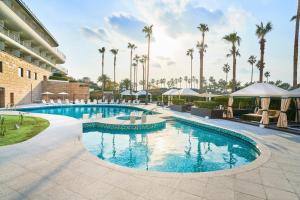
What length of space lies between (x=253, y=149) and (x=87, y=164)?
23.1ft

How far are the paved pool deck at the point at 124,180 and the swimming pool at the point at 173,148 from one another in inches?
72.1

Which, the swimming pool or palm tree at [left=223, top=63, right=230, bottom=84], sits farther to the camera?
palm tree at [left=223, top=63, right=230, bottom=84]

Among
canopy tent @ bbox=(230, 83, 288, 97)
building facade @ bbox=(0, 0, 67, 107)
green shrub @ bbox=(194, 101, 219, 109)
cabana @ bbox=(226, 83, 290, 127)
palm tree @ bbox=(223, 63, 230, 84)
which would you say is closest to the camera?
cabana @ bbox=(226, 83, 290, 127)

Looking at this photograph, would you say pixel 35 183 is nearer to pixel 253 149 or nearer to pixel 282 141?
pixel 253 149

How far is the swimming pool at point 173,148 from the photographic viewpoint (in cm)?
718

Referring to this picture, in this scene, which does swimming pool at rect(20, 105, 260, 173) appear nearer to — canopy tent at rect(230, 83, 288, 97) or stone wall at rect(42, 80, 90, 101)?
canopy tent at rect(230, 83, 288, 97)

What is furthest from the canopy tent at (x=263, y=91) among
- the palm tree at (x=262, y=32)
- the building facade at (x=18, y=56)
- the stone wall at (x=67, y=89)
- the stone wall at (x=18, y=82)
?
the stone wall at (x=67, y=89)

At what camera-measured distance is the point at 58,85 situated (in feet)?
125

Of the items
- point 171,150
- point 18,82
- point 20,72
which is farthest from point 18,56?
point 171,150

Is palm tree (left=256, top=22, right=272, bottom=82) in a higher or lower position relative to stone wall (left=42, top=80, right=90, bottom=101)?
higher

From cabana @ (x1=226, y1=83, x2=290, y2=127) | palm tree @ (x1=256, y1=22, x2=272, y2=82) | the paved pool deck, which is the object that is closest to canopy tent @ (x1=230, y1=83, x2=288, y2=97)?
cabana @ (x1=226, y1=83, x2=290, y2=127)

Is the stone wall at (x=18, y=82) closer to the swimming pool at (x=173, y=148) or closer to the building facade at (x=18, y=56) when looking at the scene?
the building facade at (x=18, y=56)

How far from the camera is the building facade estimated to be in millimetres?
23344

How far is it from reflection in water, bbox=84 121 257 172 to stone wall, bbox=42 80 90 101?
2901 centimetres
